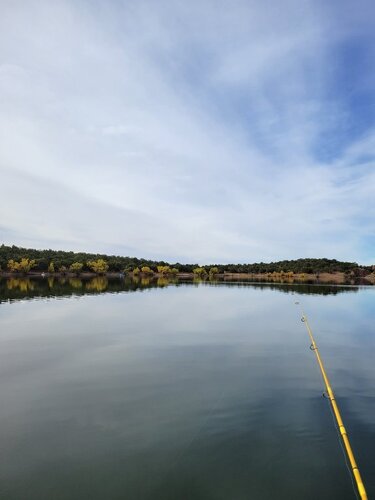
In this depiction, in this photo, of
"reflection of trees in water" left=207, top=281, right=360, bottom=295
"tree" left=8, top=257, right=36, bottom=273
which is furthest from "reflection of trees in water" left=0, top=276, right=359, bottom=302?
"tree" left=8, top=257, right=36, bottom=273

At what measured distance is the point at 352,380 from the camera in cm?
1891

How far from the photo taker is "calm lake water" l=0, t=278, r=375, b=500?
30.8ft

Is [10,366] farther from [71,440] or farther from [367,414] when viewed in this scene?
[367,414]

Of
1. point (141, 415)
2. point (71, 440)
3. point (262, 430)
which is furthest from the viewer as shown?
point (141, 415)

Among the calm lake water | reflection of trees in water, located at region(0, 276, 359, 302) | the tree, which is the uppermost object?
the tree

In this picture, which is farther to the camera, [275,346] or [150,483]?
[275,346]

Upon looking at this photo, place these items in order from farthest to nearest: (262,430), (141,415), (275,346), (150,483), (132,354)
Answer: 1. (275,346)
2. (132,354)
3. (141,415)
4. (262,430)
5. (150,483)

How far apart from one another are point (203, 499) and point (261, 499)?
57.1 inches

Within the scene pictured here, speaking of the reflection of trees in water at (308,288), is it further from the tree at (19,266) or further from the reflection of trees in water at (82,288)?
the tree at (19,266)

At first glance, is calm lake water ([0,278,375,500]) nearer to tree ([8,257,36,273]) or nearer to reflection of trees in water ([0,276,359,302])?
reflection of trees in water ([0,276,359,302])

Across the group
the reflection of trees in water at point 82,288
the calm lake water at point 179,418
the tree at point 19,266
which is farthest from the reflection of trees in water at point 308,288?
the tree at point 19,266

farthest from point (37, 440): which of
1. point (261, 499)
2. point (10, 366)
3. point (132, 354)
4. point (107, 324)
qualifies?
point (107, 324)

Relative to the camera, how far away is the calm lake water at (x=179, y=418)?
939cm

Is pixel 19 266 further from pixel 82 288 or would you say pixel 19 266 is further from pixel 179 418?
pixel 179 418
